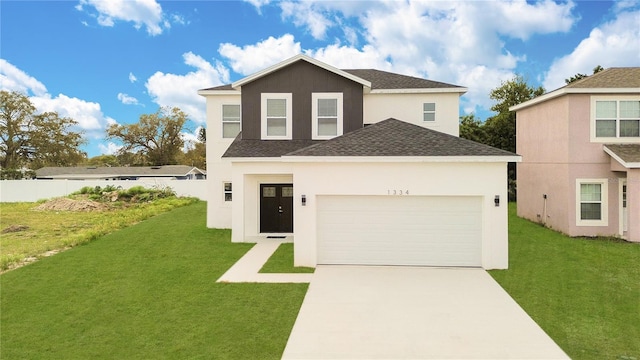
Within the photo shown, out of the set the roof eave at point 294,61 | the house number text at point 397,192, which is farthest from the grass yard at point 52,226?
the house number text at point 397,192

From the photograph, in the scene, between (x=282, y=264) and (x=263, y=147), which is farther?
(x=263, y=147)

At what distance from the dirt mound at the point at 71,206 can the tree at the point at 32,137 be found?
2558cm

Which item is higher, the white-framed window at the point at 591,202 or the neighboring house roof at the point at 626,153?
the neighboring house roof at the point at 626,153

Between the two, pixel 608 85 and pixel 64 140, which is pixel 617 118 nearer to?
pixel 608 85

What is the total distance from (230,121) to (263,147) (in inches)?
121

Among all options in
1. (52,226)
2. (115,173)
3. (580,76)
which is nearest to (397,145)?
(52,226)

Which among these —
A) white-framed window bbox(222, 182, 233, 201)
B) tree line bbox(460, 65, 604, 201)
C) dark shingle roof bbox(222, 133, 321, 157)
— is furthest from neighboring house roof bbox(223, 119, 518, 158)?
tree line bbox(460, 65, 604, 201)

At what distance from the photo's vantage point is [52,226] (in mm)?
17562

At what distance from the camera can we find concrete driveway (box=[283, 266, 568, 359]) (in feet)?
18.1

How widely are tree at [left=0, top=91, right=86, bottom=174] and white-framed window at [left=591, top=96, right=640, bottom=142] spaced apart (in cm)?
5354

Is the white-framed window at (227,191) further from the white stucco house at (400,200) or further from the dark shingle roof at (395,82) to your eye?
the dark shingle roof at (395,82)

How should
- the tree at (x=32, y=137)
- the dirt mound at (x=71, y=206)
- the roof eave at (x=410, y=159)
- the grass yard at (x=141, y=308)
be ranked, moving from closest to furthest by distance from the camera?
1. the grass yard at (x=141, y=308)
2. the roof eave at (x=410, y=159)
3. the dirt mound at (x=71, y=206)
4. the tree at (x=32, y=137)

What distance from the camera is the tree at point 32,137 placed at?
41.9 metres

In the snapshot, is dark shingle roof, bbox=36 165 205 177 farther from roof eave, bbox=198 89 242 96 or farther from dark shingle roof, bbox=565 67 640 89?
dark shingle roof, bbox=565 67 640 89
